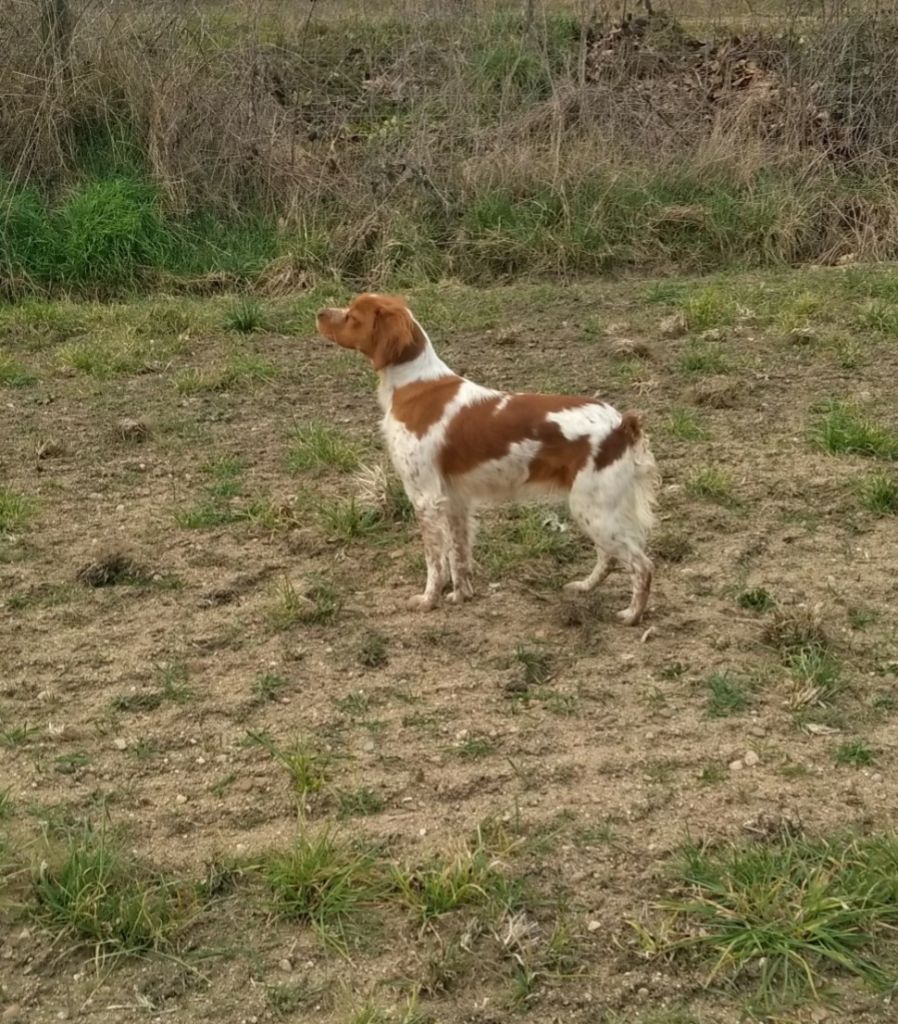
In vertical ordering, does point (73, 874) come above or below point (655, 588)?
above

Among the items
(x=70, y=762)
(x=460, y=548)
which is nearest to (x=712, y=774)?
(x=460, y=548)

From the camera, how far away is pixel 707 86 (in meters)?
10.8

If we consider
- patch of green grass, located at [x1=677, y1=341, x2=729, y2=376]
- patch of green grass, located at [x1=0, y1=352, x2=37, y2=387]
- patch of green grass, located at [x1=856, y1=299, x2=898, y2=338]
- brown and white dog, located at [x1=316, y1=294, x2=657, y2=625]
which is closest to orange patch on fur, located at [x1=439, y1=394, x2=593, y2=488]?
brown and white dog, located at [x1=316, y1=294, x2=657, y2=625]

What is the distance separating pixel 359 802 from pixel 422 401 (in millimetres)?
1634

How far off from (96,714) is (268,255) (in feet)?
20.0

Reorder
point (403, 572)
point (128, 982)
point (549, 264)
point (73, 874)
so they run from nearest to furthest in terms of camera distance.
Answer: point (128, 982)
point (73, 874)
point (403, 572)
point (549, 264)

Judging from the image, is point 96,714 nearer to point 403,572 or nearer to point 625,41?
point 403,572

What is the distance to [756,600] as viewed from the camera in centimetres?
435

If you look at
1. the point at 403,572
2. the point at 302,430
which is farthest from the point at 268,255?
the point at 403,572

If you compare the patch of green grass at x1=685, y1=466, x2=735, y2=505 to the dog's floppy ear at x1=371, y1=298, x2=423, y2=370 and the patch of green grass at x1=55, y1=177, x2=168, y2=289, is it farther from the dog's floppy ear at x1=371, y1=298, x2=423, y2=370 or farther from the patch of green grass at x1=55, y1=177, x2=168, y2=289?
the patch of green grass at x1=55, y1=177, x2=168, y2=289

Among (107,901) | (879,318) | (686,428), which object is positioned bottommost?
(879,318)

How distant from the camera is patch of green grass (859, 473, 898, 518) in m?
5.02

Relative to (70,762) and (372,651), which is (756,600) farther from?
(70,762)

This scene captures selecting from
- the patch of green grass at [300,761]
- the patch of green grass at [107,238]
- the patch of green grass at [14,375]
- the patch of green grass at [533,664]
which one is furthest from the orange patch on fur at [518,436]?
the patch of green grass at [107,238]
